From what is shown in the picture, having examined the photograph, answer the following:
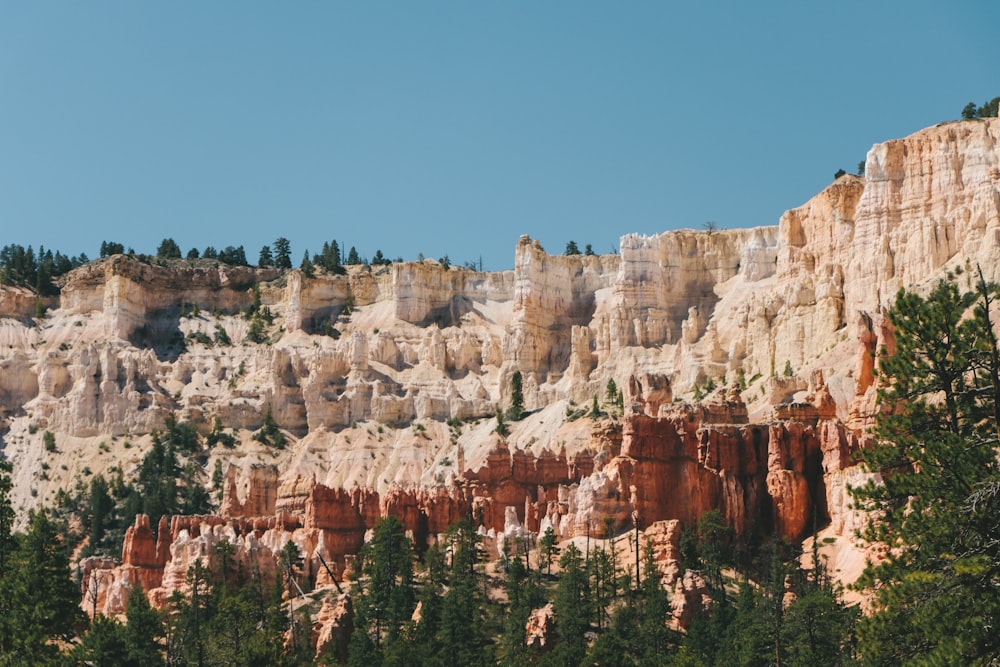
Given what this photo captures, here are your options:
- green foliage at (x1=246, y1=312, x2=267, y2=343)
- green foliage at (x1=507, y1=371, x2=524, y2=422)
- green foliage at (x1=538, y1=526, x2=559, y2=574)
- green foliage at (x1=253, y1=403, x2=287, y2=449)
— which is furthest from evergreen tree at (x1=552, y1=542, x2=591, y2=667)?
green foliage at (x1=246, y1=312, x2=267, y2=343)

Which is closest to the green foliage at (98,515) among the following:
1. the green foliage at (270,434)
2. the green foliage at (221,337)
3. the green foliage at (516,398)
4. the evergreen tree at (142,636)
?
the green foliage at (270,434)

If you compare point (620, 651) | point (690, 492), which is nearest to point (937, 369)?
point (620, 651)

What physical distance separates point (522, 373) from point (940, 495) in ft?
413

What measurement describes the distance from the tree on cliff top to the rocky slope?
4710 centimetres

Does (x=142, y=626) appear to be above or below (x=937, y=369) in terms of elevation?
below

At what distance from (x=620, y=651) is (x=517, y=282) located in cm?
9787

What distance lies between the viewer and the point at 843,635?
73.5m

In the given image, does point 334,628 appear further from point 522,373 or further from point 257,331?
point 257,331

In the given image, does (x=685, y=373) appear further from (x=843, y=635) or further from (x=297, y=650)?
(x=843, y=635)

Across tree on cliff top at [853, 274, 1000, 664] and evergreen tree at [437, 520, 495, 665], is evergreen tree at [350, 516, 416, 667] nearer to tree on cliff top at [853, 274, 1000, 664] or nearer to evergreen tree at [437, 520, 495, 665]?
evergreen tree at [437, 520, 495, 665]

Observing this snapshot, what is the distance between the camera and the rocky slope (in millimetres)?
107688

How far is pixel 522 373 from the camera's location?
168625mm

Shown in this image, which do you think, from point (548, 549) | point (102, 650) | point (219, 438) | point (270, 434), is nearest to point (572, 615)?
point (548, 549)

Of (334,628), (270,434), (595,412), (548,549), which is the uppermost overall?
(270,434)
